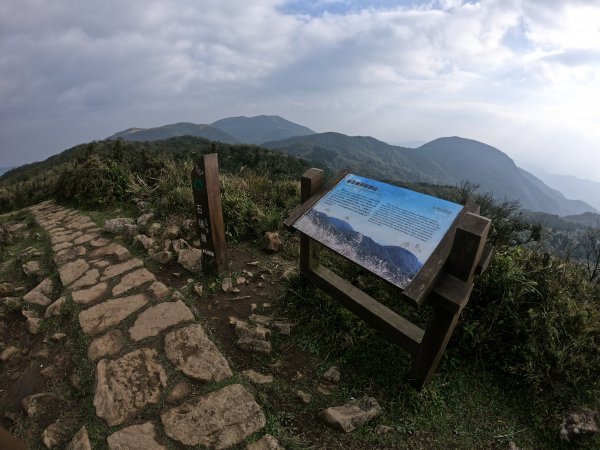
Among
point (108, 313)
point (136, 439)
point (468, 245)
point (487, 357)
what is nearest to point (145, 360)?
point (136, 439)

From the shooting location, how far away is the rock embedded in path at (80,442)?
166 centimetres

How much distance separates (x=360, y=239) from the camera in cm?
212

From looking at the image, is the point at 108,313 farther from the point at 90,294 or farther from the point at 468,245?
the point at 468,245

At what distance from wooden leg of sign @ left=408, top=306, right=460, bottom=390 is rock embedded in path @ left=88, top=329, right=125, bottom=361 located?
6.87 ft

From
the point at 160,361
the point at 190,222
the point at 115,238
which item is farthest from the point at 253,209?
the point at 160,361

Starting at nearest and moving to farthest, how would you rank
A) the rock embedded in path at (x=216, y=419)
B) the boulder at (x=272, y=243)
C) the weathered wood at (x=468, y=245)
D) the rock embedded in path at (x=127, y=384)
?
1. the weathered wood at (x=468, y=245)
2. the rock embedded in path at (x=216, y=419)
3. the rock embedded in path at (x=127, y=384)
4. the boulder at (x=272, y=243)

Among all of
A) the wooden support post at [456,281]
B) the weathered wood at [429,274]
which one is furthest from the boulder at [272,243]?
the weathered wood at [429,274]

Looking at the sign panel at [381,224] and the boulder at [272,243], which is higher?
the sign panel at [381,224]

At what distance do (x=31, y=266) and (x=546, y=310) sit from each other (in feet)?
16.1

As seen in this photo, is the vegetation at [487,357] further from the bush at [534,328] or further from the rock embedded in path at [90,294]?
the rock embedded in path at [90,294]

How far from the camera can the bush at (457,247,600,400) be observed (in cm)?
223

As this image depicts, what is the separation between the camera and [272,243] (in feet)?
→ 12.6

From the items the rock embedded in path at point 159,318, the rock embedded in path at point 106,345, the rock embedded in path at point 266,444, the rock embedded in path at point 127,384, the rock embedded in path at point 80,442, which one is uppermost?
the rock embedded in path at point 159,318

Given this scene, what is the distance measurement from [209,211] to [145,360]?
1387mm
